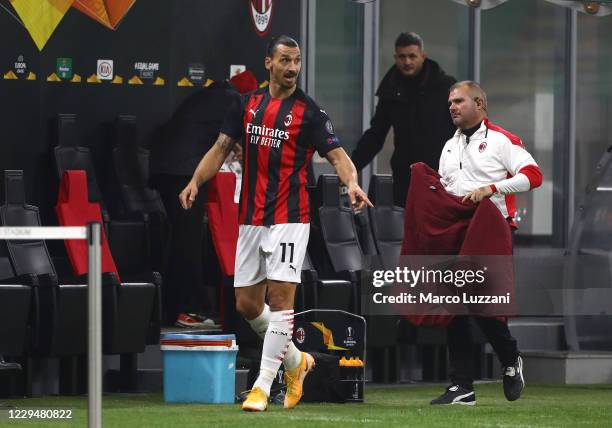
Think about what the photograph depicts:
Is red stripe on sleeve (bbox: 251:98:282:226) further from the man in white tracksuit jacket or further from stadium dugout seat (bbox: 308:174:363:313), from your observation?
stadium dugout seat (bbox: 308:174:363:313)

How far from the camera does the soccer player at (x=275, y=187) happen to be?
929cm

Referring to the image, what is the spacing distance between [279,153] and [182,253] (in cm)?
308

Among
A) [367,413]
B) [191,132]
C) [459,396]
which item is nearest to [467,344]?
[459,396]

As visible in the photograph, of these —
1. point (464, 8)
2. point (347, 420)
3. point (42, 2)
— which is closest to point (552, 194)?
point (464, 8)

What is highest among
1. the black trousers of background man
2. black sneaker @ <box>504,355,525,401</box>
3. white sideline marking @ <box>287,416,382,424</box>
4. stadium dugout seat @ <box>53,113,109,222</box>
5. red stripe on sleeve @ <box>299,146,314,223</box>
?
stadium dugout seat @ <box>53,113,109,222</box>

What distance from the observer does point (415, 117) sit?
12242mm

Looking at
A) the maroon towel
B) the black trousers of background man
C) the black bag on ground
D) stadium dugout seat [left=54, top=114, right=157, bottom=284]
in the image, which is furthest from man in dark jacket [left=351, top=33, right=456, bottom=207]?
the black bag on ground

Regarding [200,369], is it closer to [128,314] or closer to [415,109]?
[128,314]

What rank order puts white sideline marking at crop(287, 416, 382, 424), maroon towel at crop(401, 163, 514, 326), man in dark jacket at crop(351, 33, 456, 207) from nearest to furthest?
white sideline marking at crop(287, 416, 382, 424), maroon towel at crop(401, 163, 514, 326), man in dark jacket at crop(351, 33, 456, 207)

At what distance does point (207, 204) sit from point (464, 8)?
450 cm

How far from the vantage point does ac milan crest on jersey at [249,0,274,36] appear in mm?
13344

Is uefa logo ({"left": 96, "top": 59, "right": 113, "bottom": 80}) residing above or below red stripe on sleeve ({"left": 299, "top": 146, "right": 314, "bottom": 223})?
above

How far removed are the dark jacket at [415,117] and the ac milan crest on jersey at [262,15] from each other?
1396mm

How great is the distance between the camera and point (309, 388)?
10227 millimetres
